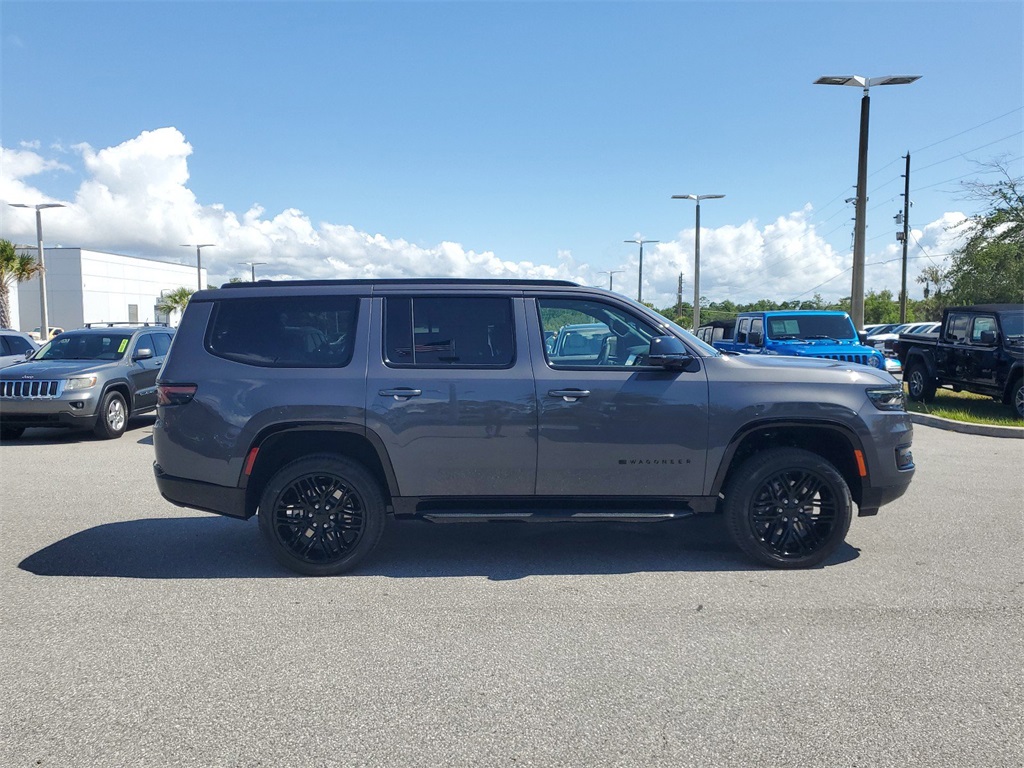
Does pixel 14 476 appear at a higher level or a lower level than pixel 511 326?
lower

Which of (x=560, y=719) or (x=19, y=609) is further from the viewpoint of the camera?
(x=19, y=609)

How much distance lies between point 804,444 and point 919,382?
1071cm

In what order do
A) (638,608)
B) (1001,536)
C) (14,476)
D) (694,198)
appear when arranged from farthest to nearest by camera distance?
(694,198) → (14,476) → (1001,536) → (638,608)

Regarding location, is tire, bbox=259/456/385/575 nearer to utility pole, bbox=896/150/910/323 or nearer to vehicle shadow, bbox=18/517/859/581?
vehicle shadow, bbox=18/517/859/581

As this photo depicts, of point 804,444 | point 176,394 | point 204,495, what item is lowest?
point 204,495

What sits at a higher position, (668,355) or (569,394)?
(668,355)

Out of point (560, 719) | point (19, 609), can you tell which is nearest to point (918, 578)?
point (560, 719)

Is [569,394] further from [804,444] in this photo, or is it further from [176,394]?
[176,394]

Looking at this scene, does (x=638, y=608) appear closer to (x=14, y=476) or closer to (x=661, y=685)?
(x=661, y=685)

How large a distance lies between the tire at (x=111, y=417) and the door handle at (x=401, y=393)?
793cm

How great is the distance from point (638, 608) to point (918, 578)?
76.9 inches

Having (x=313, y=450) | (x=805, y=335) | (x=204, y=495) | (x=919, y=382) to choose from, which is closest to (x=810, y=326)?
(x=805, y=335)

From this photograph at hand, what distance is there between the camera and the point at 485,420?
5145mm

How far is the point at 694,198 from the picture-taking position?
35.2 m
